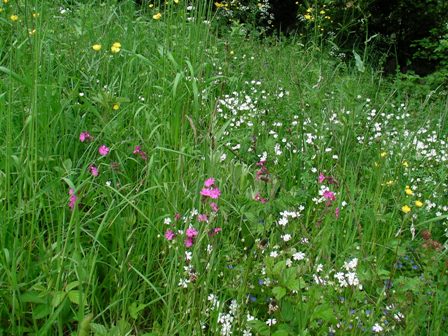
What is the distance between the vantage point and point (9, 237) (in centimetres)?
154

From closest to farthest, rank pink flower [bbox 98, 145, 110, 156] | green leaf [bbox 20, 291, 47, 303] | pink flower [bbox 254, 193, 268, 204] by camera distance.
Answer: green leaf [bbox 20, 291, 47, 303]
pink flower [bbox 254, 193, 268, 204]
pink flower [bbox 98, 145, 110, 156]

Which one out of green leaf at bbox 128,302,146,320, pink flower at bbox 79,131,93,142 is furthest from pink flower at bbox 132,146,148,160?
green leaf at bbox 128,302,146,320

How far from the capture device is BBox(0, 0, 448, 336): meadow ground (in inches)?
55.7

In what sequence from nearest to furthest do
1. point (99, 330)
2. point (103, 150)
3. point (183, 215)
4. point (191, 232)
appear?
point (99, 330) → point (191, 232) → point (183, 215) → point (103, 150)

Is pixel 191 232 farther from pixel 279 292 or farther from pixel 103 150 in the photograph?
pixel 103 150

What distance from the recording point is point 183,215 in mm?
1717

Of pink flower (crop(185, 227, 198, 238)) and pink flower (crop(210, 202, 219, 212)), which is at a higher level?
pink flower (crop(210, 202, 219, 212))

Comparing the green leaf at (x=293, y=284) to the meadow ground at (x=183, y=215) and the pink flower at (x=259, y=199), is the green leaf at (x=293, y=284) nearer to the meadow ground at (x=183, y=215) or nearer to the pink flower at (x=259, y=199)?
the meadow ground at (x=183, y=215)

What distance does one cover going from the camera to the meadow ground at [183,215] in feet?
4.64

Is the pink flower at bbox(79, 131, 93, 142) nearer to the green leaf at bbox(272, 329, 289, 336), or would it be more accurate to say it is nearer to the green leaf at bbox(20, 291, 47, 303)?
the green leaf at bbox(20, 291, 47, 303)

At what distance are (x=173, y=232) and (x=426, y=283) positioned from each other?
69cm

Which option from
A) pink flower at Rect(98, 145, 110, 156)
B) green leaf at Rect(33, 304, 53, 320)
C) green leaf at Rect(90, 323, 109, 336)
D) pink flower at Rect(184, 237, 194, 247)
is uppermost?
pink flower at Rect(98, 145, 110, 156)

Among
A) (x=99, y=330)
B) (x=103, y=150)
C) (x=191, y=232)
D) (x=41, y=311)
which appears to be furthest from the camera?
(x=103, y=150)

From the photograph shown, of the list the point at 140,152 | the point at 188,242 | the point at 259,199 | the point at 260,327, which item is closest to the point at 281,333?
the point at 260,327
